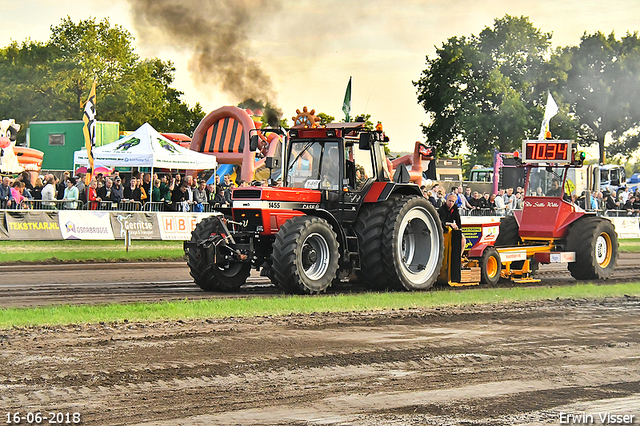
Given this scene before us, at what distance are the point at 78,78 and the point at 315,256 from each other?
167ft

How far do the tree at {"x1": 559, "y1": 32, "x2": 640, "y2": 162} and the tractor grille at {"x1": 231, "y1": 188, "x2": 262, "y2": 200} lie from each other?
52.6 metres

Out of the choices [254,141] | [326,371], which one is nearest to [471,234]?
[254,141]

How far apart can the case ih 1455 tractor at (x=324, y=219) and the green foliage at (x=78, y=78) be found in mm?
49220

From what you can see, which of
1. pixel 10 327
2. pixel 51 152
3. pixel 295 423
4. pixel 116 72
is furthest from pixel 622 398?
pixel 116 72

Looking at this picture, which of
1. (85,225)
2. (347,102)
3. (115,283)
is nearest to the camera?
(115,283)

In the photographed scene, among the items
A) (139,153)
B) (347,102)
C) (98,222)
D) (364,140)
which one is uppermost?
(347,102)

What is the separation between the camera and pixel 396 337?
8656 millimetres

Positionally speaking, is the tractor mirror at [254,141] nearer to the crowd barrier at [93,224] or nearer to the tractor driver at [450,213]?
the tractor driver at [450,213]

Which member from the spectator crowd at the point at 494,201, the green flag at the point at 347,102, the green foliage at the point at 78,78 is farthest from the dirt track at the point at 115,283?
the green foliage at the point at 78,78

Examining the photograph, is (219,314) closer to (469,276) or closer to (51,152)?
(469,276)

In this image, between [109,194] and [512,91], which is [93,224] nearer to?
[109,194]

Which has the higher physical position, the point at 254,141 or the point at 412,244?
the point at 254,141

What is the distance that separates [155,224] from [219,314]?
1331cm

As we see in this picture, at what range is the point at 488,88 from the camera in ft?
185
